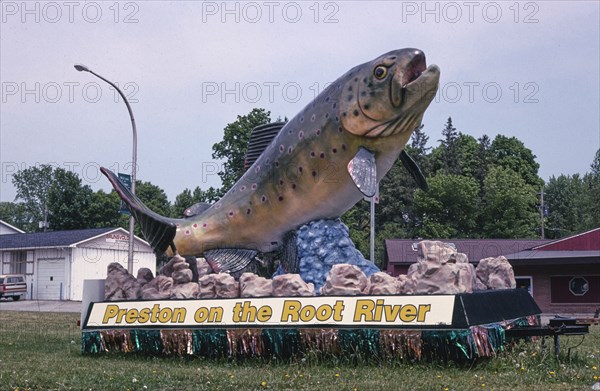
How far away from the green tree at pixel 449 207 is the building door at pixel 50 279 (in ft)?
70.1

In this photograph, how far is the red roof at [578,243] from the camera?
2848 centimetres

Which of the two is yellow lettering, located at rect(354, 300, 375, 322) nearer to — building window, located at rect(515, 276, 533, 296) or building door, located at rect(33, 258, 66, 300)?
building window, located at rect(515, 276, 533, 296)

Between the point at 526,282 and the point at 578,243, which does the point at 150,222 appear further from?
the point at 578,243

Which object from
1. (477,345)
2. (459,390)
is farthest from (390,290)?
(459,390)

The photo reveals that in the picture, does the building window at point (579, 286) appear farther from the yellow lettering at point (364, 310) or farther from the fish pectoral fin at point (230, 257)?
the yellow lettering at point (364, 310)

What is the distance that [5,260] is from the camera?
4059cm

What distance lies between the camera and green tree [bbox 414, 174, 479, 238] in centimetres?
4441

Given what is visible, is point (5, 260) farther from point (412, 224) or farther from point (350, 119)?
point (350, 119)

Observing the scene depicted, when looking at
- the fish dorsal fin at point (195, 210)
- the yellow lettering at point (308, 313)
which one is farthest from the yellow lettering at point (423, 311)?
the fish dorsal fin at point (195, 210)

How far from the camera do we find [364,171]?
10117 millimetres

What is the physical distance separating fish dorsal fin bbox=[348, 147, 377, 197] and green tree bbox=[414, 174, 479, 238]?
34.4 meters

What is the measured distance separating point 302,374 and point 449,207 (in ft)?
126

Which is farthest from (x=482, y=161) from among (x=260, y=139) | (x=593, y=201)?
(x=260, y=139)

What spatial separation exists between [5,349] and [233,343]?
14.3ft
